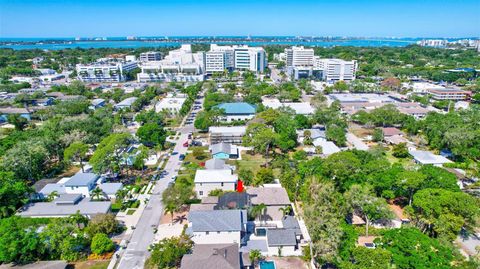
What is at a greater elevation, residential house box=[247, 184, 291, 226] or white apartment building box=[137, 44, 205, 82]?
white apartment building box=[137, 44, 205, 82]

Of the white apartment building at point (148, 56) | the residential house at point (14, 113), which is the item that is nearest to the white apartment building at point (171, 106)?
the residential house at point (14, 113)

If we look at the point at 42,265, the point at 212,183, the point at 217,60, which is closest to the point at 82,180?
the point at 42,265

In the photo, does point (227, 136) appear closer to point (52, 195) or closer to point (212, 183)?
point (212, 183)

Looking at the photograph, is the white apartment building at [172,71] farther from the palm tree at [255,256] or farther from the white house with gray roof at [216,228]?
the palm tree at [255,256]

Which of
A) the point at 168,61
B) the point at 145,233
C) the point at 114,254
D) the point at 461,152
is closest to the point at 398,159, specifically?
the point at 461,152

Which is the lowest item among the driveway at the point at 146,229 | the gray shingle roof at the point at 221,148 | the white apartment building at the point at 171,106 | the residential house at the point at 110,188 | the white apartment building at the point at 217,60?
the driveway at the point at 146,229

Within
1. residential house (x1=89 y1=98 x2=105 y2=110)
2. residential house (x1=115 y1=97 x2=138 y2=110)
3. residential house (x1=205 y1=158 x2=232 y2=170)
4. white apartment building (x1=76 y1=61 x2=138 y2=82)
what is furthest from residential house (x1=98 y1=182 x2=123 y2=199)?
white apartment building (x1=76 y1=61 x2=138 y2=82)

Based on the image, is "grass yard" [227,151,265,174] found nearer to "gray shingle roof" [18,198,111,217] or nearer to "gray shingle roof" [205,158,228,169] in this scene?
"gray shingle roof" [205,158,228,169]
